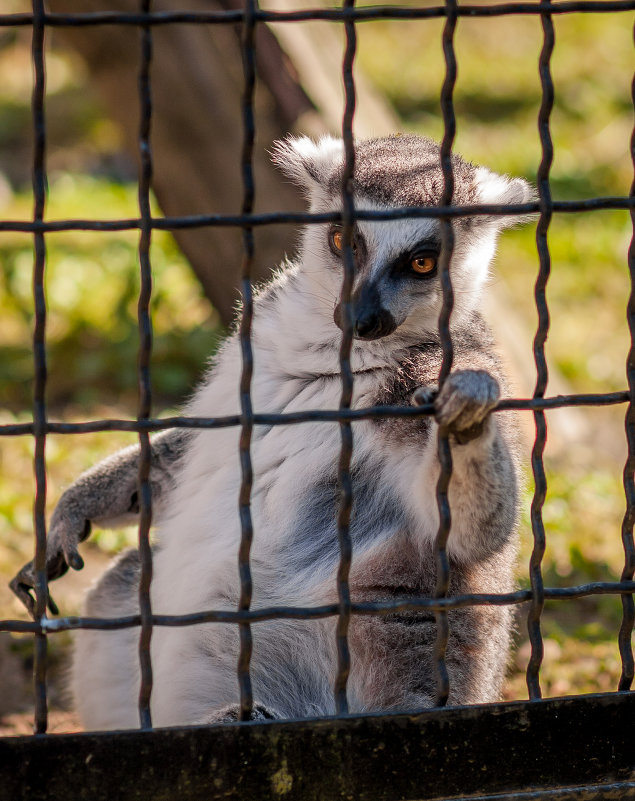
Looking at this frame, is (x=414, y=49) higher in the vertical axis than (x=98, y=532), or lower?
higher

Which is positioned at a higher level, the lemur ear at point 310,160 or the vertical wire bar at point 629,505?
the lemur ear at point 310,160

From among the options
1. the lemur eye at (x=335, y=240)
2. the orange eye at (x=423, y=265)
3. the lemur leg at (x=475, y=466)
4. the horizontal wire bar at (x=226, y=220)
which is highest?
the lemur eye at (x=335, y=240)

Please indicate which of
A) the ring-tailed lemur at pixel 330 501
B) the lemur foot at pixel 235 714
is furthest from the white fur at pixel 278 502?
the lemur foot at pixel 235 714

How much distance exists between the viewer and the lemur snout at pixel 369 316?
2.63 meters

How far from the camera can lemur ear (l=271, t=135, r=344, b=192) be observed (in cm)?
334

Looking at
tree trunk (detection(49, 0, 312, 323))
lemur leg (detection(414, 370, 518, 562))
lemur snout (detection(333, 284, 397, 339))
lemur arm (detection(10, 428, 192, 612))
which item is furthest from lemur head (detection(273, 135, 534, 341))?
tree trunk (detection(49, 0, 312, 323))

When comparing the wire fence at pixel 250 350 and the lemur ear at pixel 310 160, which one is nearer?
the wire fence at pixel 250 350

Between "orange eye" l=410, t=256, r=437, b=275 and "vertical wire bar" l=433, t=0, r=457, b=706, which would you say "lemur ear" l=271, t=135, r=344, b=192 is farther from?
"vertical wire bar" l=433, t=0, r=457, b=706

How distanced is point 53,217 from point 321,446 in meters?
5.70

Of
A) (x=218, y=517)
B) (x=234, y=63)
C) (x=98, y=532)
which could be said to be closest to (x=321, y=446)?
(x=218, y=517)

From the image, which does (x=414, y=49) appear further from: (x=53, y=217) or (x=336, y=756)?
(x=336, y=756)

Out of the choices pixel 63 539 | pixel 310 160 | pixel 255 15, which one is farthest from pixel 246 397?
pixel 310 160

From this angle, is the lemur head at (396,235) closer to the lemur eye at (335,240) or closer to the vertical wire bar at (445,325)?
the lemur eye at (335,240)

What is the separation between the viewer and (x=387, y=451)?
2666mm
